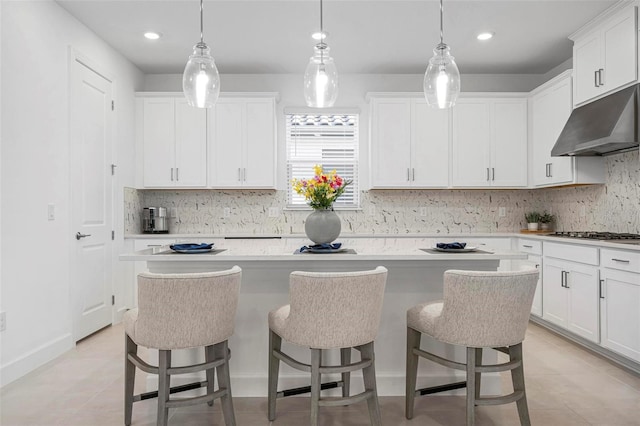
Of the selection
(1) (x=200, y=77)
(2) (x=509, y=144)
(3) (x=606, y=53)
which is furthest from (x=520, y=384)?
(2) (x=509, y=144)

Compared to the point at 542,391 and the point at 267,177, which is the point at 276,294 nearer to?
the point at 542,391

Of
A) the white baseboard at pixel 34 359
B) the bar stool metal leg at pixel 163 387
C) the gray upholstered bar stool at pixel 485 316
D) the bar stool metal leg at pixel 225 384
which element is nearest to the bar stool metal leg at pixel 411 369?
the gray upholstered bar stool at pixel 485 316

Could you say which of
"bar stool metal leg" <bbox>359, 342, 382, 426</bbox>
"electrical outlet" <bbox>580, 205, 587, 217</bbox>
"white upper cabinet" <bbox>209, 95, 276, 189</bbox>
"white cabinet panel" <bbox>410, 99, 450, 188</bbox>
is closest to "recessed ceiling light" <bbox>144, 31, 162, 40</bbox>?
"white upper cabinet" <bbox>209, 95, 276, 189</bbox>

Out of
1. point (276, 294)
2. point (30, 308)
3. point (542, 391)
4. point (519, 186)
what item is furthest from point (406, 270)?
point (519, 186)

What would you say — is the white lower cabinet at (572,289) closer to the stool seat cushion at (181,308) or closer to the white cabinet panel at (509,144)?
the white cabinet panel at (509,144)

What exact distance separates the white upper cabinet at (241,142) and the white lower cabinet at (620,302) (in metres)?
3.39

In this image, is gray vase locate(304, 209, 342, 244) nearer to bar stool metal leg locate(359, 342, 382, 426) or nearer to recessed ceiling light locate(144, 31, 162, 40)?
bar stool metal leg locate(359, 342, 382, 426)

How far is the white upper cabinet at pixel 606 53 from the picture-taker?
3.38 m

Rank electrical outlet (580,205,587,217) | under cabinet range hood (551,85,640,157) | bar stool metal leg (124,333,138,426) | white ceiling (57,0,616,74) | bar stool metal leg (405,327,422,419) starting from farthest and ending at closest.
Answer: electrical outlet (580,205,587,217) < white ceiling (57,0,616,74) < under cabinet range hood (551,85,640,157) < bar stool metal leg (405,327,422,419) < bar stool metal leg (124,333,138,426)

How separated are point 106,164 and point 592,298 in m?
4.58

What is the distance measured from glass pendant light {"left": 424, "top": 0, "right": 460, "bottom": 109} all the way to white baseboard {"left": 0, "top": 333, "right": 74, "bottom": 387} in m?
3.22

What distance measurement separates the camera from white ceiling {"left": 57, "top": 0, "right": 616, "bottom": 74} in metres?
3.64

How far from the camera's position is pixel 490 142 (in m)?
5.12

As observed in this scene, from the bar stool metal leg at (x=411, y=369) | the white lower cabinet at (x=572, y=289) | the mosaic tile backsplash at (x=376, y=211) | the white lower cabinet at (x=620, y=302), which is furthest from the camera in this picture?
the mosaic tile backsplash at (x=376, y=211)
